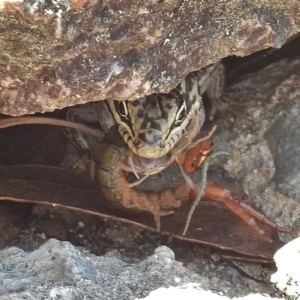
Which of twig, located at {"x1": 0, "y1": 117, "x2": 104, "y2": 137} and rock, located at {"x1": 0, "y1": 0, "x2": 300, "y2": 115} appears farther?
twig, located at {"x1": 0, "y1": 117, "x2": 104, "y2": 137}

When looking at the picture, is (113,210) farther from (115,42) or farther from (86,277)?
(115,42)

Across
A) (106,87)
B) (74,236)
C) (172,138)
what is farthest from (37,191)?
(106,87)

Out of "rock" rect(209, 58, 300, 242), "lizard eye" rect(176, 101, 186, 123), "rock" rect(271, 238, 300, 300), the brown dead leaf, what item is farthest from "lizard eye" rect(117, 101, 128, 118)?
"rock" rect(271, 238, 300, 300)

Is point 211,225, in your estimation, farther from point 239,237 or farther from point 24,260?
point 24,260

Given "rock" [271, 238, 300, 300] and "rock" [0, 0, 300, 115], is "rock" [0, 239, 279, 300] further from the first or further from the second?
"rock" [0, 0, 300, 115]

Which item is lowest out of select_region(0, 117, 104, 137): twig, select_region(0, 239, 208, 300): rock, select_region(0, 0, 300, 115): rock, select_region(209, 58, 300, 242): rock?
select_region(0, 239, 208, 300): rock

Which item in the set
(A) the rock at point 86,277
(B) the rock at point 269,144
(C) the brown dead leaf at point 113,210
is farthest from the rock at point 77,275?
(B) the rock at point 269,144

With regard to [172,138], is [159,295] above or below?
below
